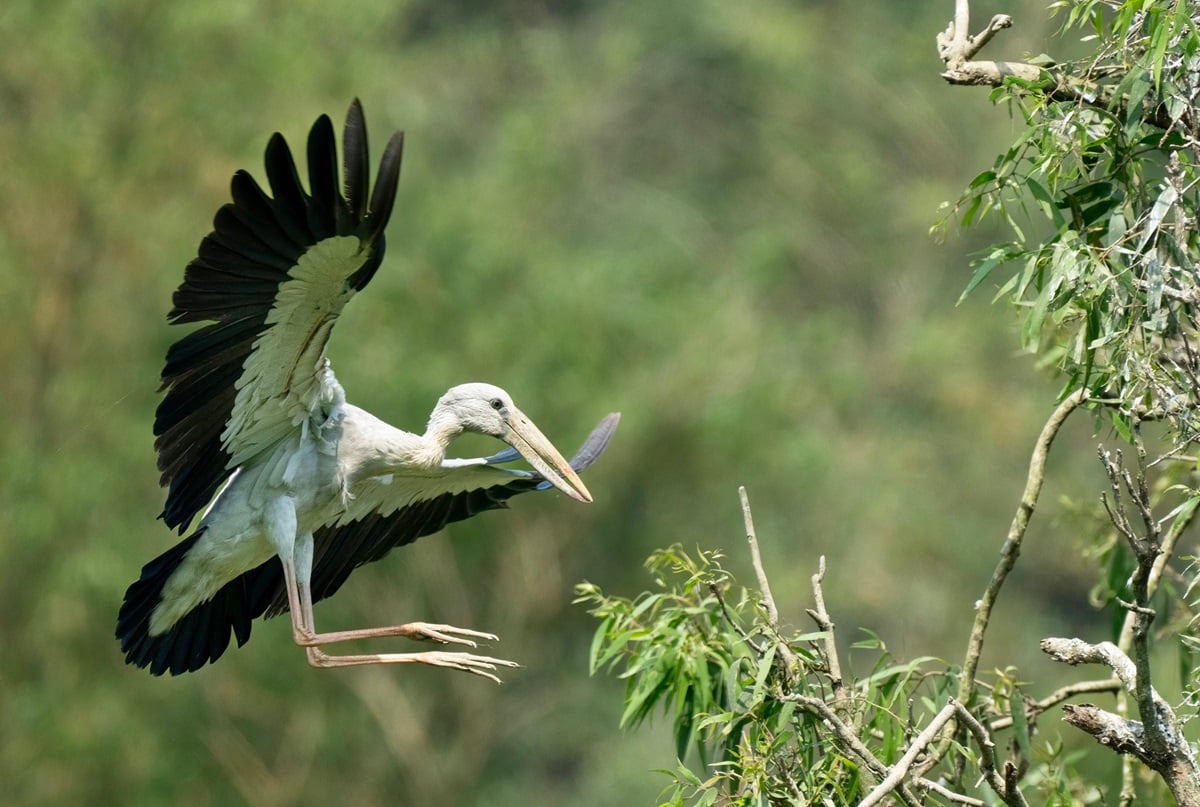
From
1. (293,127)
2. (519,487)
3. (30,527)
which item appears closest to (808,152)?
(293,127)

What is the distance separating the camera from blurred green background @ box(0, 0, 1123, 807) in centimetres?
1762

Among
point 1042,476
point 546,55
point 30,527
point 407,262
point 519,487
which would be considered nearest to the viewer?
point 1042,476

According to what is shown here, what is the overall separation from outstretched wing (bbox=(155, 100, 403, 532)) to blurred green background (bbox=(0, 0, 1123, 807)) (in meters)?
10.7

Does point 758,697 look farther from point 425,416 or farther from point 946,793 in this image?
point 425,416

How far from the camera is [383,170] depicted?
17.1 ft

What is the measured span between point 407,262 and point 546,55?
11.7 meters

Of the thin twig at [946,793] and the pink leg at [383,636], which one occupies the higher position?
the pink leg at [383,636]

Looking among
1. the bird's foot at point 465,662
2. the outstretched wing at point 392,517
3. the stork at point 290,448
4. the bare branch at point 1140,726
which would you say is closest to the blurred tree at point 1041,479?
the bare branch at point 1140,726

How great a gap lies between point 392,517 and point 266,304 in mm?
1764

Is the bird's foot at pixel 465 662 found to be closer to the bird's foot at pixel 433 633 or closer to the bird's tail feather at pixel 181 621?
the bird's foot at pixel 433 633

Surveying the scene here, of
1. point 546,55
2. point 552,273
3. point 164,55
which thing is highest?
point 546,55

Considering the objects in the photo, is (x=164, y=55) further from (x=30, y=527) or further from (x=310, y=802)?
(x=310, y=802)

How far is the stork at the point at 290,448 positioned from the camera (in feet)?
18.4

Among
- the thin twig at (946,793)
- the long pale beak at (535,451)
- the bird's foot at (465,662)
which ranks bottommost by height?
the thin twig at (946,793)
